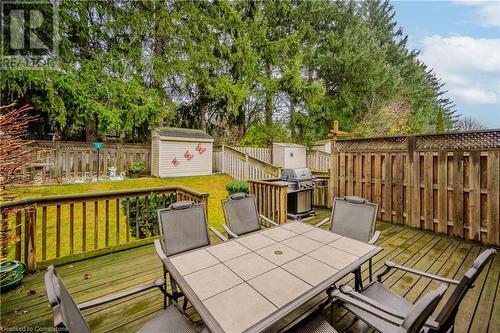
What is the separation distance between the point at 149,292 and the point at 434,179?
536 cm

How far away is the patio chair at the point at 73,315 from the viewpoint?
936 mm

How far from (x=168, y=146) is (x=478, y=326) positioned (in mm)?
8837

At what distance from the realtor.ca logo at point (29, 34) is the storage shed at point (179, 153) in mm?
4159

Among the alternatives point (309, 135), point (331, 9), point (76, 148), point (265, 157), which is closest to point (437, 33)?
point (331, 9)

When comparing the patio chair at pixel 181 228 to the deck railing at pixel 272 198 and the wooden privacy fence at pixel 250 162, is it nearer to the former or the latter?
→ the deck railing at pixel 272 198

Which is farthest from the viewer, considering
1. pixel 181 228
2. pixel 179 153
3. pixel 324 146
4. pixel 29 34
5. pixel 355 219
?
pixel 324 146

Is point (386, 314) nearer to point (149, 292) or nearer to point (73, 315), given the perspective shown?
point (73, 315)

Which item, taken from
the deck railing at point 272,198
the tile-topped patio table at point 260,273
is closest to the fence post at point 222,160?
the deck railing at point 272,198

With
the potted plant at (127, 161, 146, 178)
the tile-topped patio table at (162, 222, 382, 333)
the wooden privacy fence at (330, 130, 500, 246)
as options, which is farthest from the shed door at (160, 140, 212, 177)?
the tile-topped patio table at (162, 222, 382, 333)

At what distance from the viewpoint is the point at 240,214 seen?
3.01m

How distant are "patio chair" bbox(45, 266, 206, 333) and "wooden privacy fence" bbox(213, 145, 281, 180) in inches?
234

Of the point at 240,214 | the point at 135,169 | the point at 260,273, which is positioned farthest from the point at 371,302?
the point at 135,169

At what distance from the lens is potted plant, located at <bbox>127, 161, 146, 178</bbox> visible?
8383mm

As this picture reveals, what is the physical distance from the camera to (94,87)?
8203 millimetres
